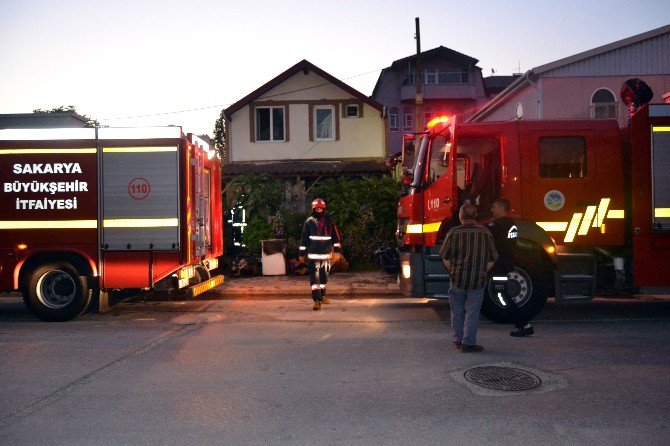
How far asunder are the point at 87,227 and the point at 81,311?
50.4 inches

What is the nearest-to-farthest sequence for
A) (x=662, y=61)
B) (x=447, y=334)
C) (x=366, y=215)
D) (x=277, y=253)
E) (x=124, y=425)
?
(x=124, y=425)
(x=447, y=334)
(x=277, y=253)
(x=366, y=215)
(x=662, y=61)

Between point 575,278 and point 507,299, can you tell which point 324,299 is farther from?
point 575,278

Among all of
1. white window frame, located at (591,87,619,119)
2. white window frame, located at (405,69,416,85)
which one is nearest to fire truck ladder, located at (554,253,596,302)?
white window frame, located at (591,87,619,119)

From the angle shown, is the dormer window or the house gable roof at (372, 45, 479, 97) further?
the house gable roof at (372, 45, 479, 97)

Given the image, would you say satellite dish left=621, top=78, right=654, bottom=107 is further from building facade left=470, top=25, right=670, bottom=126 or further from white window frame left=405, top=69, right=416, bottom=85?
white window frame left=405, top=69, right=416, bottom=85

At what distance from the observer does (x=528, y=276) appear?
8547 mm

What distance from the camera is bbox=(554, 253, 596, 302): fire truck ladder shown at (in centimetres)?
857

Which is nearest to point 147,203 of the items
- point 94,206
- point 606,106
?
point 94,206

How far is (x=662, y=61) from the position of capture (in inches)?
811

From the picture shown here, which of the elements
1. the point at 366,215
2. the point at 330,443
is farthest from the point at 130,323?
the point at 366,215

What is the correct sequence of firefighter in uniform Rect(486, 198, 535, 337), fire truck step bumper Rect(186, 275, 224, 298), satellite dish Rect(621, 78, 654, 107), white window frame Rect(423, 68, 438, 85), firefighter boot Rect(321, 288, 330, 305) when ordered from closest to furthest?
firefighter in uniform Rect(486, 198, 535, 337), satellite dish Rect(621, 78, 654, 107), fire truck step bumper Rect(186, 275, 224, 298), firefighter boot Rect(321, 288, 330, 305), white window frame Rect(423, 68, 438, 85)

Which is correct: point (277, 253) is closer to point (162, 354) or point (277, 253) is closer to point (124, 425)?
point (162, 354)

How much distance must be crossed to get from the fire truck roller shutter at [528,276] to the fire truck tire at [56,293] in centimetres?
582

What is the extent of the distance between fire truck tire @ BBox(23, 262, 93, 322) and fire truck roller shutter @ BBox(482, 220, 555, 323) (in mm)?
5820
